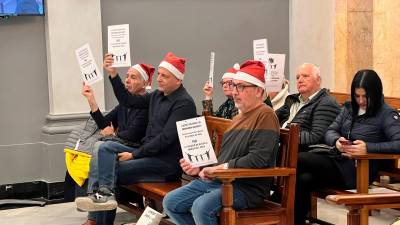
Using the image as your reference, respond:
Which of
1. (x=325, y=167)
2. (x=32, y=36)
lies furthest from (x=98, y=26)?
(x=325, y=167)

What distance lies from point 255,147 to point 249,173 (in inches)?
7.4

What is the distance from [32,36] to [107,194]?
7.81 feet

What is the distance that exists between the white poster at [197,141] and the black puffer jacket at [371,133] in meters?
1.18

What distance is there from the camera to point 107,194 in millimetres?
5543

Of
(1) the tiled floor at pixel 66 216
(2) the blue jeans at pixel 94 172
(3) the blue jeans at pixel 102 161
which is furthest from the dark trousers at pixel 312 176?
Result: (2) the blue jeans at pixel 94 172

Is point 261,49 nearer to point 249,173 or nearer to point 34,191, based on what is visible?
point 249,173

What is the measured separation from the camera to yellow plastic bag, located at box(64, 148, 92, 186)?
600 centimetres

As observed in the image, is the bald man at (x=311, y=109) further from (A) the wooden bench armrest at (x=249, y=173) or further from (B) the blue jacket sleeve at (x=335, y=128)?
(A) the wooden bench armrest at (x=249, y=173)

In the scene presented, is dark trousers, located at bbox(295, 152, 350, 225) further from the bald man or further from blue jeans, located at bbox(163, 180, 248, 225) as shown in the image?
blue jeans, located at bbox(163, 180, 248, 225)

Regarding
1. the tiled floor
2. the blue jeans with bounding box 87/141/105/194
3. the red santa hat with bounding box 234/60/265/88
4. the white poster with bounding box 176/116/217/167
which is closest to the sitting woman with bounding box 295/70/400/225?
the red santa hat with bounding box 234/60/265/88

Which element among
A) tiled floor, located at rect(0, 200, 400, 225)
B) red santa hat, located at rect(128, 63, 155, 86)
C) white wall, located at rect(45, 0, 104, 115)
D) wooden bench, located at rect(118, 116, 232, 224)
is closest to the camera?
wooden bench, located at rect(118, 116, 232, 224)

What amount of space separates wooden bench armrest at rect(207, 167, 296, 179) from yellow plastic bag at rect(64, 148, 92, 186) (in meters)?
1.87

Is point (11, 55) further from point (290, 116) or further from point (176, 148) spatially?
point (290, 116)

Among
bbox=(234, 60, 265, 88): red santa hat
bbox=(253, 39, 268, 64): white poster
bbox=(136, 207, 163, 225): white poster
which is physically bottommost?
bbox=(136, 207, 163, 225): white poster
